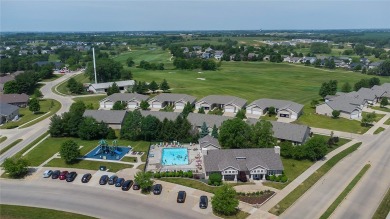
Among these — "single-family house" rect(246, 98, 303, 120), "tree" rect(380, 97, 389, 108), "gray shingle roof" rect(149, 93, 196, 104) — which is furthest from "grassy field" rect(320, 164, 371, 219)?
"gray shingle roof" rect(149, 93, 196, 104)

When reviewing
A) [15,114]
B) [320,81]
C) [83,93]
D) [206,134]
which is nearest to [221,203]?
[206,134]

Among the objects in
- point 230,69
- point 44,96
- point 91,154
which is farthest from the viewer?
point 230,69

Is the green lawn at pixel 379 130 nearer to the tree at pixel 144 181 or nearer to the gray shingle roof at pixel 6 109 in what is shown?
the tree at pixel 144 181

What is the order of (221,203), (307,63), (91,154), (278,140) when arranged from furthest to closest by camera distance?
(307,63) → (278,140) → (91,154) → (221,203)

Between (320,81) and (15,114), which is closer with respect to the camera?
(15,114)

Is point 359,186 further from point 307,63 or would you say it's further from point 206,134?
point 307,63

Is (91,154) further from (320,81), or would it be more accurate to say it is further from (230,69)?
(230,69)

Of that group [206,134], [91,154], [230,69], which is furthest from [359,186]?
[230,69]
